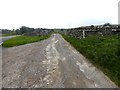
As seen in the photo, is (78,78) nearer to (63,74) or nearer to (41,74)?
(63,74)

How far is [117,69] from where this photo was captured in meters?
Result: 12.3

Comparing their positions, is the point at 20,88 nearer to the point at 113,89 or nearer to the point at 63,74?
the point at 63,74

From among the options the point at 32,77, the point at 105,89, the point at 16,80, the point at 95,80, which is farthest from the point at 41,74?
the point at 105,89

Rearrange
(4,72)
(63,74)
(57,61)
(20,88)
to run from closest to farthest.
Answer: (20,88), (63,74), (4,72), (57,61)

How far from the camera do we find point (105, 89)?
30.7 ft

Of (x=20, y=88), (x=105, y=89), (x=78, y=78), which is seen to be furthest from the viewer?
(x=78, y=78)

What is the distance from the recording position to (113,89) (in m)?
9.42

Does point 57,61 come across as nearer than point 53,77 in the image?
No

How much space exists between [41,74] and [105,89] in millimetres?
3879

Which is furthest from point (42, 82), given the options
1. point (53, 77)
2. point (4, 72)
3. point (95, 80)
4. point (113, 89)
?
point (4, 72)

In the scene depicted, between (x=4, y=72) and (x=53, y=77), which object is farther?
(x=4, y=72)

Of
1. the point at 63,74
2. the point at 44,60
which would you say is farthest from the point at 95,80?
the point at 44,60

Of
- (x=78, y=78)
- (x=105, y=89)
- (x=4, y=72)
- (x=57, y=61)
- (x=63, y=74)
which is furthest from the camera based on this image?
(x=57, y=61)

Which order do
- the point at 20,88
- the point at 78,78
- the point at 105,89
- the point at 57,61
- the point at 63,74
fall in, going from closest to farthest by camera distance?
the point at 105,89
the point at 20,88
the point at 78,78
the point at 63,74
the point at 57,61
